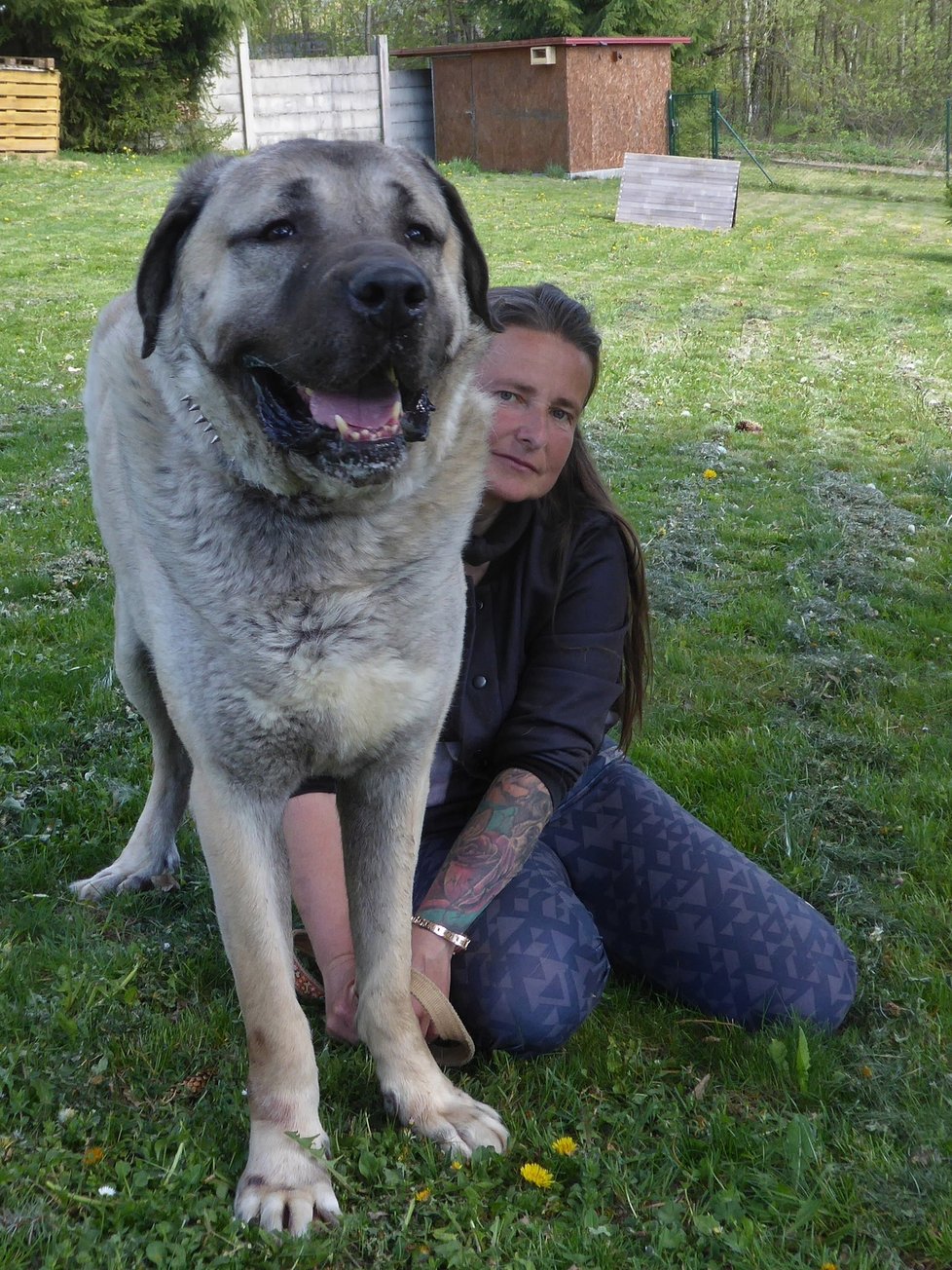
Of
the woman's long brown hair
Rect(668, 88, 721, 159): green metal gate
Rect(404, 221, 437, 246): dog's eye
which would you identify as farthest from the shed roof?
Rect(404, 221, 437, 246): dog's eye

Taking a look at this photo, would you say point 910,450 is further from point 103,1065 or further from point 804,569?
point 103,1065

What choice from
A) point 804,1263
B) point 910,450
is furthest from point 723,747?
point 910,450

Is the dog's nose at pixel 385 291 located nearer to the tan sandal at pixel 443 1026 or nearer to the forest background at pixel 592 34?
the tan sandal at pixel 443 1026

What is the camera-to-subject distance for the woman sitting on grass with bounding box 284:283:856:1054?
237cm

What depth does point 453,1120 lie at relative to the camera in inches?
80.8

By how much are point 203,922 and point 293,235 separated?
4.84ft

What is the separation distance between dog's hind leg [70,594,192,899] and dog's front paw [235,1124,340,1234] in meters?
0.96

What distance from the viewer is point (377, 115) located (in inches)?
776

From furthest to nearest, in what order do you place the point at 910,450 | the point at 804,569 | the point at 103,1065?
the point at 910,450 < the point at 804,569 < the point at 103,1065

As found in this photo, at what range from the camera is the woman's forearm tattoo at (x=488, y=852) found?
2355 mm

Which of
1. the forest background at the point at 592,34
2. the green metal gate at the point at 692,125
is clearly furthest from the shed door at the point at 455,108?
the green metal gate at the point at 692,125

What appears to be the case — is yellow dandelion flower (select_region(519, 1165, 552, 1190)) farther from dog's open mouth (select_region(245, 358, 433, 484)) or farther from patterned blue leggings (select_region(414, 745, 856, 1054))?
dog's open mouth (select_region(245, 358, 433, 484))

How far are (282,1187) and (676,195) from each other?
15.1 m

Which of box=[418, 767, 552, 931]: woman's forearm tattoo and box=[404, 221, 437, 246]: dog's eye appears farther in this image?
box=[418, 767, 552, 931]: woman's forearm tattoo
